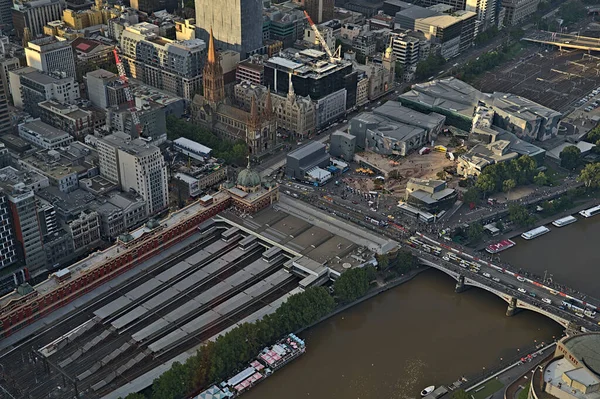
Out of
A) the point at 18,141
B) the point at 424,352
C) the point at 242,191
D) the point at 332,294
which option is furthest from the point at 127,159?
the point at 424,352

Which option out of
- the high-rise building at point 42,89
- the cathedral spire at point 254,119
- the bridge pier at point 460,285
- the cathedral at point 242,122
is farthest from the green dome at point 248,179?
the high-rise building at point 42,89

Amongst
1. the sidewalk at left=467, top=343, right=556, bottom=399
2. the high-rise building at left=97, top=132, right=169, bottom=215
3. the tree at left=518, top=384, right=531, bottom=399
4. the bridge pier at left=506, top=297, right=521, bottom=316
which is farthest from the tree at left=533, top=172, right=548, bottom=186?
Answer: the high-rise building at left=97, top=132, right=169, bottom=215

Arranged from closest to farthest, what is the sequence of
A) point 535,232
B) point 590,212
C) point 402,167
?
point 535,232 < point 590,212 < point 402,167

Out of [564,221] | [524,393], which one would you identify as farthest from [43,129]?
[524,393]

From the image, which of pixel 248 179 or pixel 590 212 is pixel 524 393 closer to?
pixel 590 212

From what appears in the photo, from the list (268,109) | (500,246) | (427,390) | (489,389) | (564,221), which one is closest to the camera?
(427,390)

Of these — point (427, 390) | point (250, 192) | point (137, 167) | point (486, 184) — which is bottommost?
point (427, 390)
